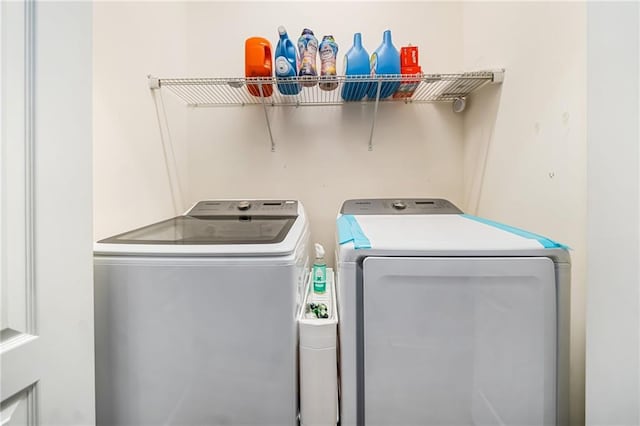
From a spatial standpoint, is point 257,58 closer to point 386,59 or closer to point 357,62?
point 357,62

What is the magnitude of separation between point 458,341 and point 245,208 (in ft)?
3.99

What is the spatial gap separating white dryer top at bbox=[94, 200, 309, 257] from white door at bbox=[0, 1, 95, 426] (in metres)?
0.19

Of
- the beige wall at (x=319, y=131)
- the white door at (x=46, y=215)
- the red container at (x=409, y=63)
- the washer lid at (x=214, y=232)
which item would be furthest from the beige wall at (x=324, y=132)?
the white door at (x=46, y=215)

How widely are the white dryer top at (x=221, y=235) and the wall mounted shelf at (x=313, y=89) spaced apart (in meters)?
0.56

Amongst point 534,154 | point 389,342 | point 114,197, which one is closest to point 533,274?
point 389,342

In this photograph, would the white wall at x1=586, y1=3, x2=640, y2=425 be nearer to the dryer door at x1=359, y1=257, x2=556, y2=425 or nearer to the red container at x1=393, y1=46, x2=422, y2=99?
the dryer door at x1=359, y1=257, x2=556, y2=425

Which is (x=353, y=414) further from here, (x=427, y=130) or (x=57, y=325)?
(x=427, y=130)

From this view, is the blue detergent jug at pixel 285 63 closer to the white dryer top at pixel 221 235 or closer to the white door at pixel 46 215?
the white dryer top at pixel 221 235

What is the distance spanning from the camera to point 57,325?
58 centimetres

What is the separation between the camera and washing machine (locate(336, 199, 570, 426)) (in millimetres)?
763

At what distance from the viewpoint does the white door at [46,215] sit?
1.63ft

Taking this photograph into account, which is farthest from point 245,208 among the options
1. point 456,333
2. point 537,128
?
point 537,128

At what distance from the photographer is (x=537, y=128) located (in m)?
1.12

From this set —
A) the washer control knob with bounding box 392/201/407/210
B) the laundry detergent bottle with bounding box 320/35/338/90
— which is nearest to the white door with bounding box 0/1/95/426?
the laundry detergent bottle with bounding box 320/35/338/90
